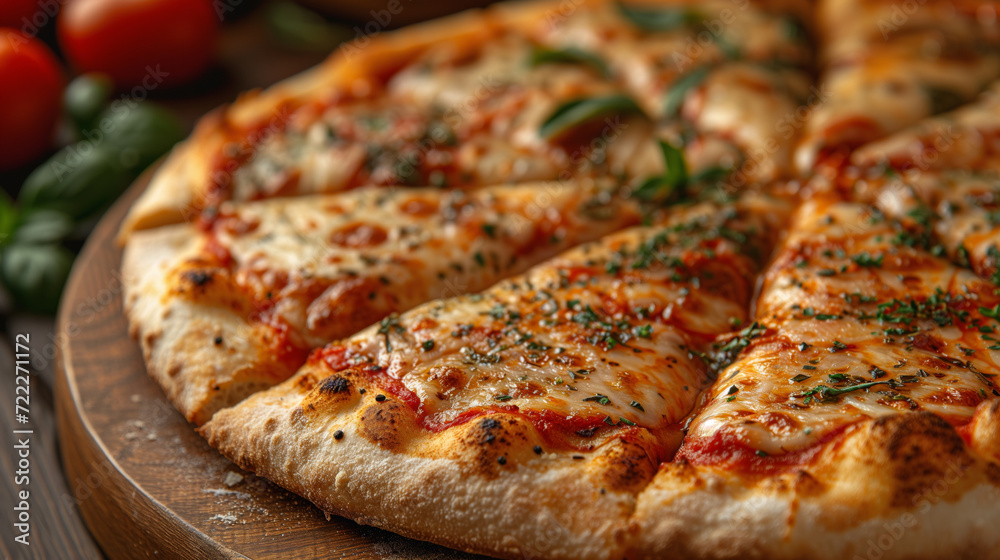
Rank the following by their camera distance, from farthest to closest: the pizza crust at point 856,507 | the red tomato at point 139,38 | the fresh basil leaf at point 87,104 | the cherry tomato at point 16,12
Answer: the cherry tomato at point 16,12
the red tomato at point 139,38
the fresh basil leaf at point 87,104
the pizza crust at point 856,507

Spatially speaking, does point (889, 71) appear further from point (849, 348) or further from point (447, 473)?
point (447, 473)

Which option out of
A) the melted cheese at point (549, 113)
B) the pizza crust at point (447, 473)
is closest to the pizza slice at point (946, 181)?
the melted cheese at point (549, 113)

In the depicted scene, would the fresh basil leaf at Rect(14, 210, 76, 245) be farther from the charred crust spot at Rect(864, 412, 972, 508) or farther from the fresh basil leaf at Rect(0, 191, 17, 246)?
the charred crust spot at Rect(864, 412, 972, 508)

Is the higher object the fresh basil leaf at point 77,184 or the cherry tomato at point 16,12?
the cherry tomato at point 16,12

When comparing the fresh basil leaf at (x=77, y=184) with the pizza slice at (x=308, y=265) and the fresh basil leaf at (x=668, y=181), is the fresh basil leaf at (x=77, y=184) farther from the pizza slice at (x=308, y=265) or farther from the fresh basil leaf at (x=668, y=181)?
the fresh basil leaf at (x=668, y=181)

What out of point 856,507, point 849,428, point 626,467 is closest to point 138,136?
point 626,467

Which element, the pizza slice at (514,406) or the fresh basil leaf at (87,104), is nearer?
the pizza slice at (514,406)

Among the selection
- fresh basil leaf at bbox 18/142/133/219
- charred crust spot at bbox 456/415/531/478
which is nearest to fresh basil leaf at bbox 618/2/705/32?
fresh basil leaf at bbox 18/142/133/219
